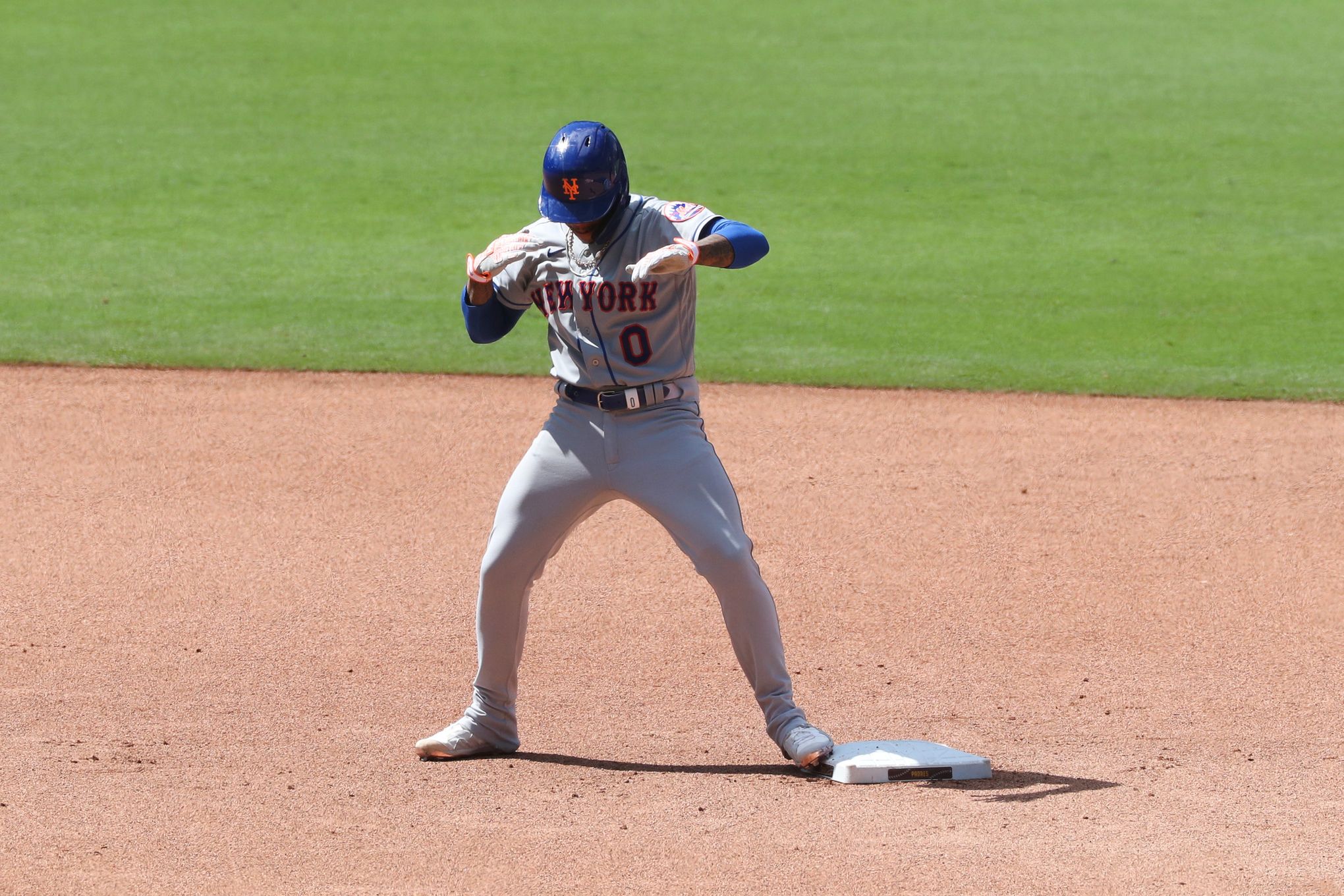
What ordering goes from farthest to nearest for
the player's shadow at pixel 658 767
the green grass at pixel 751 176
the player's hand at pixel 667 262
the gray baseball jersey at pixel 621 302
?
the green grass at pixel 751 176, the player's shadow at pixel 658 767, the gray baseball jersey at pixel 621 302, the player's hand at pixel 667 262

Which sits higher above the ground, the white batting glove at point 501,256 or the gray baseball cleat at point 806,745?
the white batting glove at point 501,256

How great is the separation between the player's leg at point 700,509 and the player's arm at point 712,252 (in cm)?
45

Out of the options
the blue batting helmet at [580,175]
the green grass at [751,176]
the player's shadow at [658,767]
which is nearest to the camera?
the blue batting helmet at [580,175]

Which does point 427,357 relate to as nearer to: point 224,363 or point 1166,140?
point 224,363

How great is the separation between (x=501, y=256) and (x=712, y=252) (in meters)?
0.62

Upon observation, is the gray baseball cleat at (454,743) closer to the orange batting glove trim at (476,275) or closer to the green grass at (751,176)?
the orange batting glove trim at (476,275)

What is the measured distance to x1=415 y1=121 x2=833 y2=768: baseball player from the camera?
177 inches

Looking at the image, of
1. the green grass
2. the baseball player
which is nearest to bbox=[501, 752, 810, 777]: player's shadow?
the baseball player

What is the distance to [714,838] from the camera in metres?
4.12

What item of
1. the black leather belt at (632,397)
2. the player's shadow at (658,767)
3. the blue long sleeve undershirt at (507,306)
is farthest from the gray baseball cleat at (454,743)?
the blue long sleeve undershirt at (507,306)

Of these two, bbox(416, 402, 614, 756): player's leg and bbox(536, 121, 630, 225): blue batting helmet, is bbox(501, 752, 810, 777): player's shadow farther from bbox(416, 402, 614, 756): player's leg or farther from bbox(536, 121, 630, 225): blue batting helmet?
bbox(536, 121, 630, 225): blue batting helmet

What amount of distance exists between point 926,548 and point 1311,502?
1919 millimetres

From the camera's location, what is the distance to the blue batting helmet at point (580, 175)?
174 inches

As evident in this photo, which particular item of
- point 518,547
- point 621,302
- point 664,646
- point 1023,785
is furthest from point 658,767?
point 621,302
